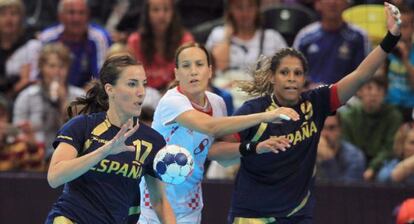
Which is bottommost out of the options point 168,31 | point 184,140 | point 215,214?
point 215,214

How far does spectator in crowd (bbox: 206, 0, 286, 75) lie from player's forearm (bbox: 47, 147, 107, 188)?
4656 mm

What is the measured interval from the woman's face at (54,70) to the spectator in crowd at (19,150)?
0.59m

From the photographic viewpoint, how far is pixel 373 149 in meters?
10.0

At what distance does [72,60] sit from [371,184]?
3.42 m

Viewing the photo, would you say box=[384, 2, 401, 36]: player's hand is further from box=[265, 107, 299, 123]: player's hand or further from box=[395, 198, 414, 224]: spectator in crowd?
box=[395, 198, 414, 224]: spectator in crowd

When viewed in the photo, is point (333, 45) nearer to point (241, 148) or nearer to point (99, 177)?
point (241, 148)

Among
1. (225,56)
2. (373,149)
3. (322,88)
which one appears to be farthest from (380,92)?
(322,88)

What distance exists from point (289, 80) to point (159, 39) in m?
3.70

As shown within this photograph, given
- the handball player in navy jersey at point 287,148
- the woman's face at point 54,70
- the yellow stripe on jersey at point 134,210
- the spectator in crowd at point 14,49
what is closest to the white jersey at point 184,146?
the handball player in navy jersey at point 287,148

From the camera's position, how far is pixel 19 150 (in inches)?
396

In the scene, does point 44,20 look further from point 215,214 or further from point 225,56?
point 215,214

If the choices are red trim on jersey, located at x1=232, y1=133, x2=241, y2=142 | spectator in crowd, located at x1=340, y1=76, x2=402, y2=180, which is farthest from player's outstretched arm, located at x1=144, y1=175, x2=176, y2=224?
spectator in crowd, located at x1=340, y1=76, x2=402, y2=180

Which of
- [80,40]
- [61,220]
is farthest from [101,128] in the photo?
[80,40]

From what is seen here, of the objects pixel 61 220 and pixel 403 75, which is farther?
pixel 403 75
